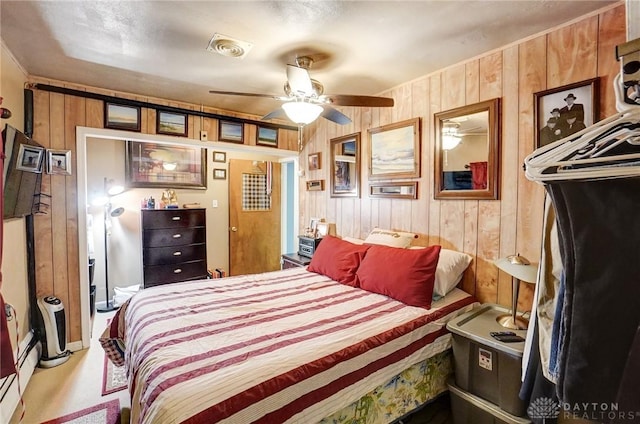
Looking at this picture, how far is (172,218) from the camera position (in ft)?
13.6

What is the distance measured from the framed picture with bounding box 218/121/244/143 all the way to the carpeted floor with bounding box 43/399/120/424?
2650mm

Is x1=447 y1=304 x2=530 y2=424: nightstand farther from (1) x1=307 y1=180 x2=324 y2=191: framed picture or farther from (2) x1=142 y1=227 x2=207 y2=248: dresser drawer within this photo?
(2) x1=142 y1=227 x2=207 y2=248: dresser drawer

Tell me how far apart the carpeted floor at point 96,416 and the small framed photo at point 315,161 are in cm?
292

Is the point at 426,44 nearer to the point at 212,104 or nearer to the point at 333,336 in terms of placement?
the point at 333,336

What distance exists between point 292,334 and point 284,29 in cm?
180

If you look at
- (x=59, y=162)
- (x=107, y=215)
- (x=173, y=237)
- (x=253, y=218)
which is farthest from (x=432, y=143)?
(x=107, y=215)

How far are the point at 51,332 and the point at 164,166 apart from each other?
2.46 meters

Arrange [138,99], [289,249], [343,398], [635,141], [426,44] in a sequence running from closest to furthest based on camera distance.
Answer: [635,141], [343,398], [426,44], [138,99], [289,249]

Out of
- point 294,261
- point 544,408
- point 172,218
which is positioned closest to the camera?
point 544,408

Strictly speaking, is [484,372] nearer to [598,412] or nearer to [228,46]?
[598,412]

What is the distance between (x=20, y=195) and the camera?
6.81 ft

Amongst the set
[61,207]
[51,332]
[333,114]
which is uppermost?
[333,114]

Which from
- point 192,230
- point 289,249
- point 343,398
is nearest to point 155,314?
point 343,398

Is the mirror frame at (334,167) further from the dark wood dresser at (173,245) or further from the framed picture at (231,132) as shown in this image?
the dark wood dresser at (173,245)
